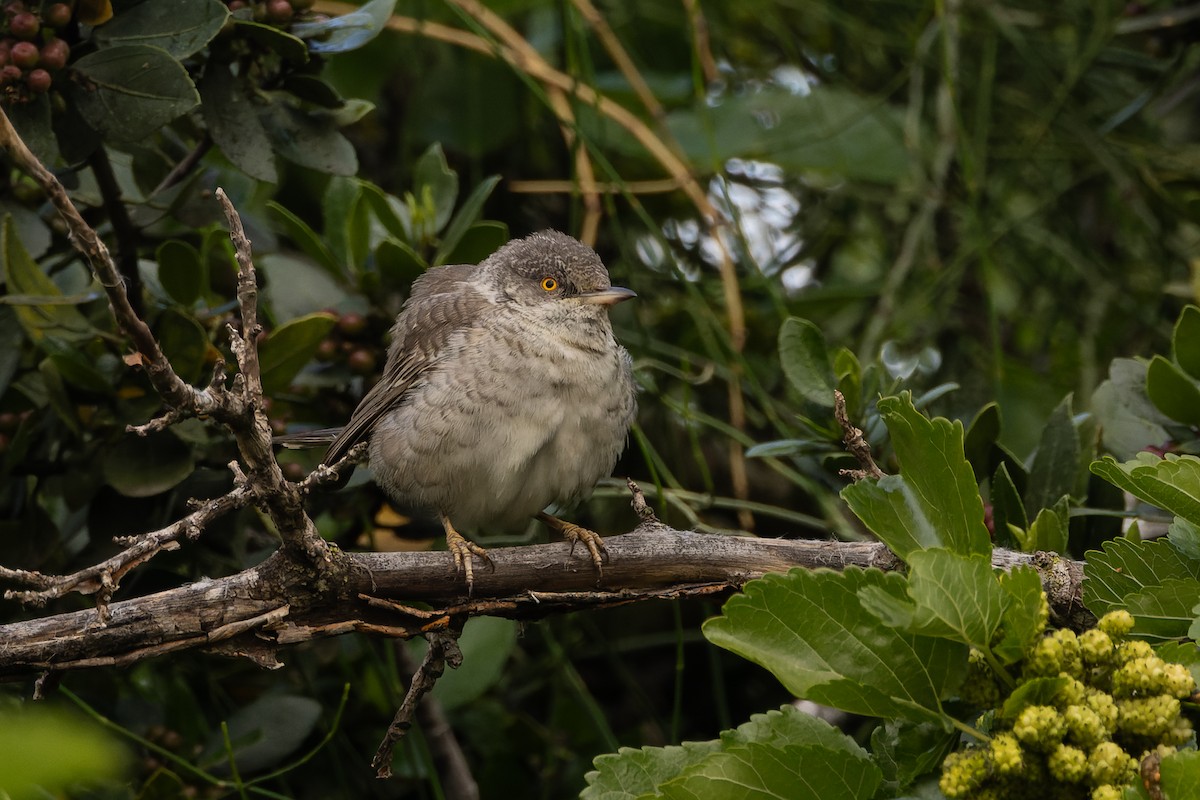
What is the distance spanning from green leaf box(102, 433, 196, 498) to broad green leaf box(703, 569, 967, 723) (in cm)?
167

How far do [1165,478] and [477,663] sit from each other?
2198mm

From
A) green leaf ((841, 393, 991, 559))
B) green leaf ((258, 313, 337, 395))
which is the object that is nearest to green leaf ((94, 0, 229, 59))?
green leaf ((258, 313, 337, 395))

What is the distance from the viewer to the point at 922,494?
6.39 ft

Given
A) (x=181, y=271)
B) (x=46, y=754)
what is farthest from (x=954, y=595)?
(x=181, y=271)

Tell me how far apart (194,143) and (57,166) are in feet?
2.07

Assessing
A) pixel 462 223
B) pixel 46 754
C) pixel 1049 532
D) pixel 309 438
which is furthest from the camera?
pixel 462 223

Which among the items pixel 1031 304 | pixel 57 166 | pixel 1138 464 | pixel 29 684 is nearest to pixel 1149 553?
pixel 1138 464

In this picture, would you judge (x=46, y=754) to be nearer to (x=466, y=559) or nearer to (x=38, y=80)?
(x=466, y=559)

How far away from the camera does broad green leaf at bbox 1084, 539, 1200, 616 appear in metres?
2.03

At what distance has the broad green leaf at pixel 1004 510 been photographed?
250 centimetres

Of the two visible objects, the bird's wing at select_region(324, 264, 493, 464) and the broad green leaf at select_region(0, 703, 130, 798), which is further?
the bird's wing at select_region(324, 264, 493, 464)

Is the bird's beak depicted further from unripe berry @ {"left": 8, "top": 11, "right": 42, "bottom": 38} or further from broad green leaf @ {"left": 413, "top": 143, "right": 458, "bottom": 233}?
unripe berry @ {"left": 8, "top": 11, "right": 42, "bottom": 38}

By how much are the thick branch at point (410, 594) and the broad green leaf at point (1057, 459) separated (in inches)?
16.8

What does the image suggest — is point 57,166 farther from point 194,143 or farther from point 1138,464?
point 1138,464
